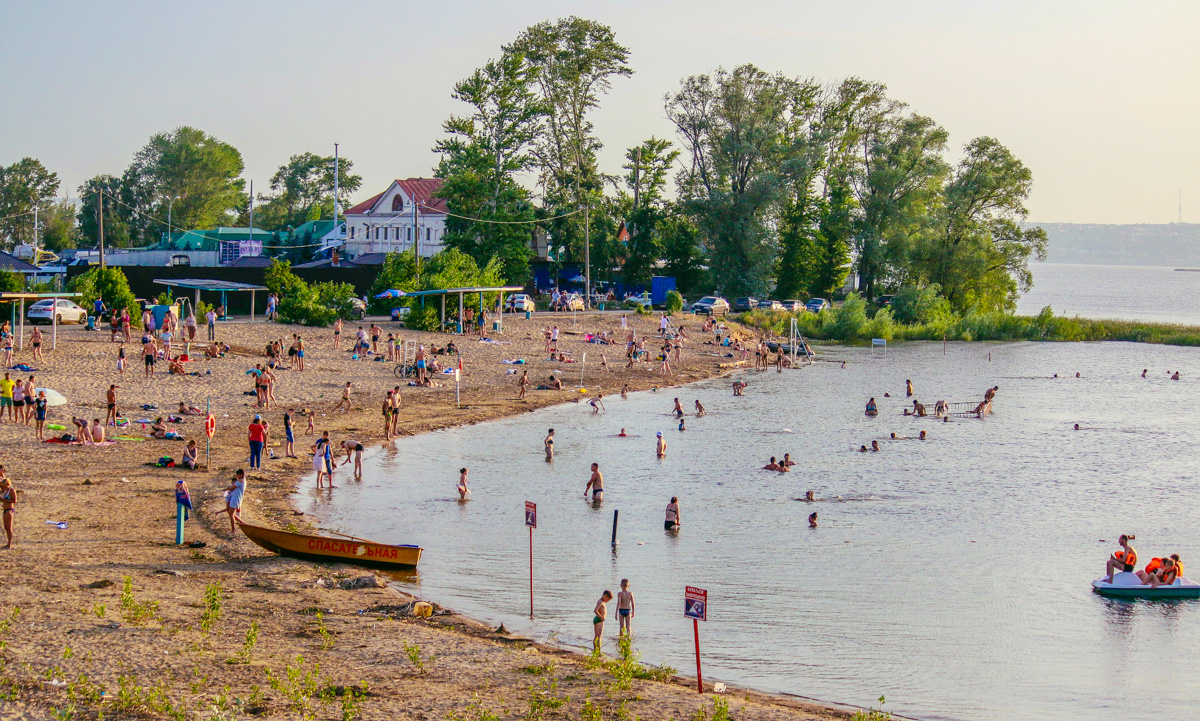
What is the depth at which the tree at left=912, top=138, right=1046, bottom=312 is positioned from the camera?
78438 mm

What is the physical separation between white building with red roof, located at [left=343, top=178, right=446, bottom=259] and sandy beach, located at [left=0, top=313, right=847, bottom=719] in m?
53.0

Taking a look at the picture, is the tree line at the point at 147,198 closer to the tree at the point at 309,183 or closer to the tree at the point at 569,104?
the tree at the point at 309,183

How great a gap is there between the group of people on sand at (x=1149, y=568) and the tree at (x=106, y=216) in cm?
10114

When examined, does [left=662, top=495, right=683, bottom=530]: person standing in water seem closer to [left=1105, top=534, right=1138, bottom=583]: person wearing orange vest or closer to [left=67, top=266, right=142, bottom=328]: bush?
[left=1105, top=534, right=1138, bottom=583]: person wearing orange vest

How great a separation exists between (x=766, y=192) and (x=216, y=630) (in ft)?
215

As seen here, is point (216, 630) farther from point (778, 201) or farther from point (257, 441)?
point (778, 201)

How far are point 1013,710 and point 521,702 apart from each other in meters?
7.09

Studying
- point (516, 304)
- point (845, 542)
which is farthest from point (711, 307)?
point (845, 542)

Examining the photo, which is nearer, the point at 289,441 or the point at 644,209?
the point at 289,441

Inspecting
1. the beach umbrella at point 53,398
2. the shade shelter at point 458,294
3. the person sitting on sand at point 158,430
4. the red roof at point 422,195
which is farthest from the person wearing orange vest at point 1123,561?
the red roof at point 422,195

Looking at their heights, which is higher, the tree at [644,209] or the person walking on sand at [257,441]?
the tree at [644,209]

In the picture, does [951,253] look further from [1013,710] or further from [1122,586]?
[1013,710]

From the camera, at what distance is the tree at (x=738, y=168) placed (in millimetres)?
76125

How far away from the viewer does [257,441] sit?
2530 cm
